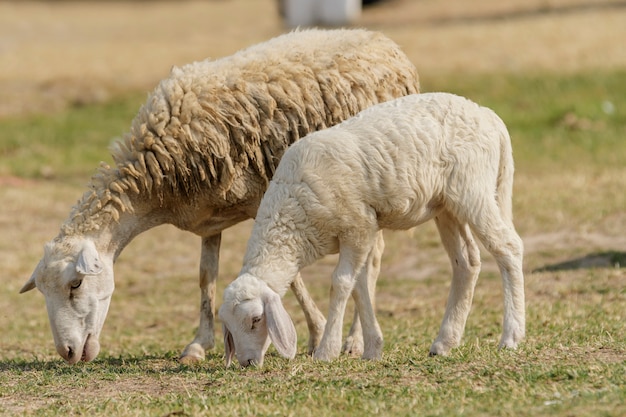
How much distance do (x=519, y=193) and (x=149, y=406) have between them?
9.70 metres

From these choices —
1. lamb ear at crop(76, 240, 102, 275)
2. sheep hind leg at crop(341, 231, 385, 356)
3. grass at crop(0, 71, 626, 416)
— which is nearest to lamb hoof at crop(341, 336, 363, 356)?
sheep hind leg at crop(341, 231, 385, 356)

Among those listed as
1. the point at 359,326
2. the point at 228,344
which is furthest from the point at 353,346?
the point at 228,344

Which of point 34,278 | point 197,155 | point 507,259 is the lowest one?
point 34,278

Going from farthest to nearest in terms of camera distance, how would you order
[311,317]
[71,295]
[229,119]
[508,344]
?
[311,317]
[229,119]
[71,295]
[508,344]

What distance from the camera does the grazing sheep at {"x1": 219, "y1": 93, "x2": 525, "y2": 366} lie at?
6730 millimetres

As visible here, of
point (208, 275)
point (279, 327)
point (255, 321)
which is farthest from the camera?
point (208, 275)

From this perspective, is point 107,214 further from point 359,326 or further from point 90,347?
point 359,326

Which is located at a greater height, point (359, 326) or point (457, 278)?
point (457, 278)

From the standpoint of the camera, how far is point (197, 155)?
25.8ft

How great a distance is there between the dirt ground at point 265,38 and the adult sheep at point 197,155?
754cm

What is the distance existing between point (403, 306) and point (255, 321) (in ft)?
12.7

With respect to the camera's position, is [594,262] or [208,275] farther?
[594,262]

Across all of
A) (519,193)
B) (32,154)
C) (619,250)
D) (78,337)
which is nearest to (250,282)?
(78,337)

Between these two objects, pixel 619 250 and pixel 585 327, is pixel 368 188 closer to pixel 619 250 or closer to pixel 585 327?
pixel 585 327
